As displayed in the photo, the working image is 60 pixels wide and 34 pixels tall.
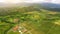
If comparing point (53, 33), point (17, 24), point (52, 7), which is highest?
point (52, 7)

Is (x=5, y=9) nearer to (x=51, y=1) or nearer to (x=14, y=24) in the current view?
(x=14, y=24)

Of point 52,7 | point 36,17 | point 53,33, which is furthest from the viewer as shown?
point 52,7

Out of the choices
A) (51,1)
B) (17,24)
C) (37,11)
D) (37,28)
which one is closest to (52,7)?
(51,1)

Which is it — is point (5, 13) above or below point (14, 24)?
above

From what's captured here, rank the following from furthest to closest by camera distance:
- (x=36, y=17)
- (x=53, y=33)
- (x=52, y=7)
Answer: (x=52, y=7) → (x=36, y=17) → (x=53, y=33)

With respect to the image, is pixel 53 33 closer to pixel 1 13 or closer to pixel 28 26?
pixel 28 26

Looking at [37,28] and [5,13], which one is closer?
[37,28]

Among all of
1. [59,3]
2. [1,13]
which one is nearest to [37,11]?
[59,3]
